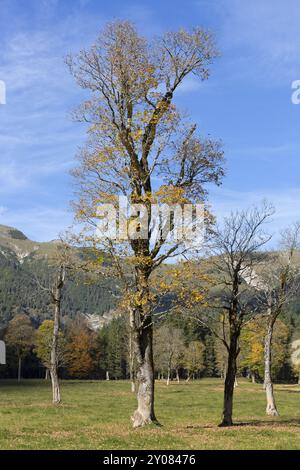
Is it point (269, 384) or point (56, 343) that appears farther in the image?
point (56, 343)

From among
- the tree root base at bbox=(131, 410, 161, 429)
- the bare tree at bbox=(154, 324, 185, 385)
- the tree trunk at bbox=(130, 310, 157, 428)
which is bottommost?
the bare tree at bbox=(154, 324, 185, 385)

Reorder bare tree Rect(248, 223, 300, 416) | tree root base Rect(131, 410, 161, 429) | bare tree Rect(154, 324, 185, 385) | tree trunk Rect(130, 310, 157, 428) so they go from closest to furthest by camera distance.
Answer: tree root base Rect(131, 410, 161, 429) → tree trunk Rect(130, 310, 157, 428) → bare tree Rect(248, 223, 300, 416) → bare tree Rect(154, 324, 185, 385)

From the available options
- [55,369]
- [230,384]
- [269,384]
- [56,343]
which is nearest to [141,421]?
[230,384]

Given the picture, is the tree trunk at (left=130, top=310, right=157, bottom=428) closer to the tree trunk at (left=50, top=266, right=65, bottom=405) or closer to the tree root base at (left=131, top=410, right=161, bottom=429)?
the tree root base at (left=131, top=410, right=161, bottom=429)

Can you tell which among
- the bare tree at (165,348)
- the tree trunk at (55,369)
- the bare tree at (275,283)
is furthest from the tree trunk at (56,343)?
the bare tree at (165,348)

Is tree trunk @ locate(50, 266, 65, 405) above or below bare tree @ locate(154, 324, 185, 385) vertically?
above

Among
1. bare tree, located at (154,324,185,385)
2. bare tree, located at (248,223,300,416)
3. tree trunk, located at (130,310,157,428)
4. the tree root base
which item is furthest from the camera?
bare tree, located at (154,324,185,385)

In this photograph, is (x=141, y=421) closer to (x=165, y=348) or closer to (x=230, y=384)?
(x=230, y=384)

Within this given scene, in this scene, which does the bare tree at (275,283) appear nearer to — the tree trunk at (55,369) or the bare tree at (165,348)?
the tree trunk at (55,369)

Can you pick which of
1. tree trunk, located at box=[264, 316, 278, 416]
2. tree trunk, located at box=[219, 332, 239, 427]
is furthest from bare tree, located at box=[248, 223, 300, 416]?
tree trunk, located at box=[219, 332, 239, 427]

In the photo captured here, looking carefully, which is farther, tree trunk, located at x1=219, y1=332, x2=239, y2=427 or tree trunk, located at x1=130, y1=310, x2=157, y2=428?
tree trunk, located at x1=219, y1=332, x2=239, y2=427

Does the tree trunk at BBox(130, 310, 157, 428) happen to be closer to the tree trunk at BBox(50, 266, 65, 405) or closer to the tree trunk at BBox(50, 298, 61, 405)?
the tree trunk at BBox(50, 266, 65, 405)

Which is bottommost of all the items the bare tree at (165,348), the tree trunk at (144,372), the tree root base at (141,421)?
the bare tree at (165,348)
